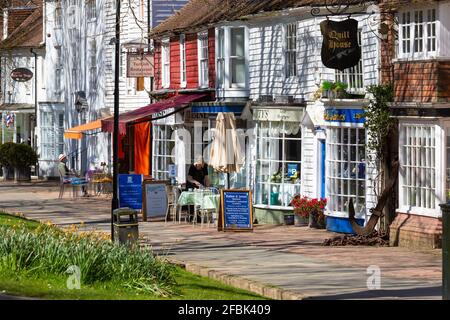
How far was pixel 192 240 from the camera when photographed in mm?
30453

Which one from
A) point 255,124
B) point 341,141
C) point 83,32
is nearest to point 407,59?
point 341,141

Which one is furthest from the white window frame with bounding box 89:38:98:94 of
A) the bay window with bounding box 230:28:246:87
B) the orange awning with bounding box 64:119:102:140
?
the bay window with bounding box 230:28:246:87

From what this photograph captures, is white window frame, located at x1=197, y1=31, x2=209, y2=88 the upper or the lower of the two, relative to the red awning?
upper

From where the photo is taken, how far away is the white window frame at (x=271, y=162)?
117 ft

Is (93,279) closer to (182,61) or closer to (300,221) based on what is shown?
(300,221)

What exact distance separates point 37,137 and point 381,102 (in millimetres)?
36647

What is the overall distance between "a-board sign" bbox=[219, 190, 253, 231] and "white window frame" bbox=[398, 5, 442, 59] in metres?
6.17

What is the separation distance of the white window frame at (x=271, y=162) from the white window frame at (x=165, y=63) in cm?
950

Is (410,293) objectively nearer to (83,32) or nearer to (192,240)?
(192,240)

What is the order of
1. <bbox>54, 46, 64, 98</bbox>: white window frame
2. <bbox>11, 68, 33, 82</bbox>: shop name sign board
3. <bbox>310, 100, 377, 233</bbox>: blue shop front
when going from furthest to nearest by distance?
<bbox>54, 46, 64, 98</bbox>: white window frame → <bbox>11, 68, 33, 82</bbox>: shop name sign board → <bbox>310, 100, 377, 233</bbox>: blue shop front

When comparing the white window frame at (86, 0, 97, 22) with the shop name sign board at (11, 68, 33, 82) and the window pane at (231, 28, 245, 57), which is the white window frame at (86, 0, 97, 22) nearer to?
the shop name sign board at (11, 68, 33, 82)

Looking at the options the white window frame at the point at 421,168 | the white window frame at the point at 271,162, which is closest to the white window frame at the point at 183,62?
the white window frame at the point at 271,162

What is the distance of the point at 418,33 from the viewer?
28.6 meters

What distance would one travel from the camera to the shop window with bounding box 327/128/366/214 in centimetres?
3161
